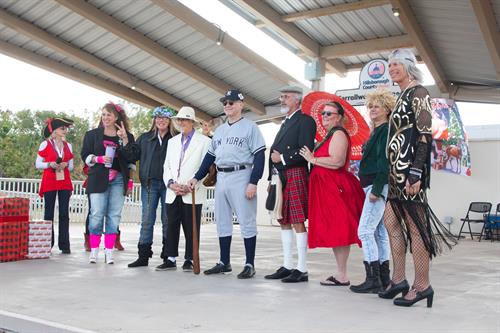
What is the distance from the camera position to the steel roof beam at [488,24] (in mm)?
10945

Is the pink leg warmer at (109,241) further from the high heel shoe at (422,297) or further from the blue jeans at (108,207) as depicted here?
the high heel shoe at (422,297)

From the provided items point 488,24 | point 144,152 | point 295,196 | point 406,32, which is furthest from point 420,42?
point 295,196

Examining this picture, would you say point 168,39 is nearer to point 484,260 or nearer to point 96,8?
point 96,8

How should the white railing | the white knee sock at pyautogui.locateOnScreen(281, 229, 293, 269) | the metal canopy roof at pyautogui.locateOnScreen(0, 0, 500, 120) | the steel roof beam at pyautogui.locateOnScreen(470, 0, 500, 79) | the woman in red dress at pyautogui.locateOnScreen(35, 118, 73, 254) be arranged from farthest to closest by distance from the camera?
the white railing < the metal canopy roof at pyautogui.locateOnScreen(0, 0, 500, 120) < the steel roof beam at pyautogui.locateOnScreen(470, 0, 500, 79) < the woman in red dress at pyautogui.locateOnScreen(35, 118, 73, 254) < the white knee sock at pyautogui.locateOnScreen(281, 229, 293, 269)

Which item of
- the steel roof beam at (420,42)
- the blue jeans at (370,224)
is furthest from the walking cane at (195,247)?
the steel roof beam at (420,42)

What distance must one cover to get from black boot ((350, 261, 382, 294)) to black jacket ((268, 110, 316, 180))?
1115 millimetres

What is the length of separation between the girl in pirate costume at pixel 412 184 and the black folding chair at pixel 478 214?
31.3ft

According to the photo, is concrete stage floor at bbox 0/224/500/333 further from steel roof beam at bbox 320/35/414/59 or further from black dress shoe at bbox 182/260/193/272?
steel roof beam at bbox 320/35/414/59

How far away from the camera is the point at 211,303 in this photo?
4.13 meters

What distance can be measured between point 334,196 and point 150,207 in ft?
7.25

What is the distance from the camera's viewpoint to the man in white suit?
6027 millimetres

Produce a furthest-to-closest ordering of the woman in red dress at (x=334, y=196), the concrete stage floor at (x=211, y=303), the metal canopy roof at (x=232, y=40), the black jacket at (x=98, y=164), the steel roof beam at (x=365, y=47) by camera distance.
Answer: the steel roof beam at (x=365, y=47) → the metal canopy roof at (x=232, y=40) → the black jacket at (x=98, y=164) → the woman in red dress at (x=334, y=196) → the concrete stage floor at (x=211, y=303)

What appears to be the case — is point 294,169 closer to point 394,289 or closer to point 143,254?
point 394,289

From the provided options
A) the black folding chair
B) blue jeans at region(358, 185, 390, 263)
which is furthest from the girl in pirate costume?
the black folding chair
